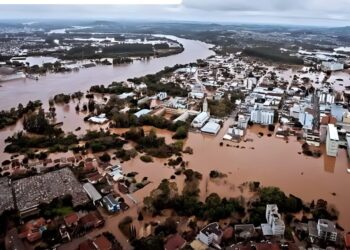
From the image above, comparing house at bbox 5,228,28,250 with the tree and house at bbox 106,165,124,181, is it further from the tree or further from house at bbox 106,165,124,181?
the tree

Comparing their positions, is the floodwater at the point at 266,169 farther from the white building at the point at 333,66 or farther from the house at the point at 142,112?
the white building at the point at 333,66

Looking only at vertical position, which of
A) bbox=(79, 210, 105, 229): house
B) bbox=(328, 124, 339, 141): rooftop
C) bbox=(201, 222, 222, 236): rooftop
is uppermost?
bbox=(328, 124, 339, 141): rooftop

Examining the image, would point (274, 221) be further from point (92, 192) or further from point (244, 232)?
point (92, 192)

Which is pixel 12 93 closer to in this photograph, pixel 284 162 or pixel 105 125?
pixel 105 125

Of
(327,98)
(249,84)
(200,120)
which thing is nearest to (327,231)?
(200,120)

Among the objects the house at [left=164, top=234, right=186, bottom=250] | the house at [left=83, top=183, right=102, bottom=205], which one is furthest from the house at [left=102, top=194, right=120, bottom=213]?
the house at [left=164, top=234, right=186, bottom=250]

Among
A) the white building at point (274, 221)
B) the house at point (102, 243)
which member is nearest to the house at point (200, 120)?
the white building at point (274, 221)
